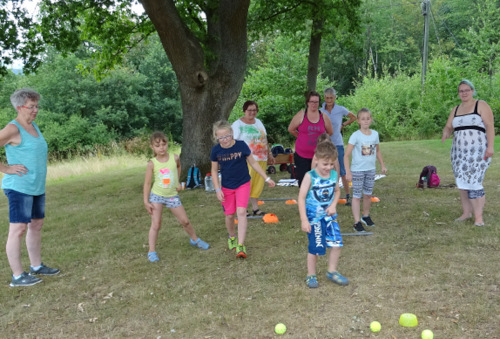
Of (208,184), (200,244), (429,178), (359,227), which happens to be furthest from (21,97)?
(429,178)

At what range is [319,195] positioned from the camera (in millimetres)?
3920

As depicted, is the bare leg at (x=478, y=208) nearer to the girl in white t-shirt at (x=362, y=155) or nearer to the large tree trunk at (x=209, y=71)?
the girl in white t-shirt at (x=362, y=155)

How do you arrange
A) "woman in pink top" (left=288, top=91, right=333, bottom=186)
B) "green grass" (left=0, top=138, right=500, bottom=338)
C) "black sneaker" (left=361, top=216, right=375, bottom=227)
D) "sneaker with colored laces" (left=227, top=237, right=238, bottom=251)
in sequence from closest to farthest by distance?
"green grass" (left=0, top=138, right=500, bottom=338) → "sneaker with colored laces" (left=227, top=237, right=238, bottom=251) → "black sneaker" (left=361, top=216, right=375, bottom=227) → "woman in pink top" (left=288, top=91, right=333, bottom=186)

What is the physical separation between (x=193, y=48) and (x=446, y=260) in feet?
22.9

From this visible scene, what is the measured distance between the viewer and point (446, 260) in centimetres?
451

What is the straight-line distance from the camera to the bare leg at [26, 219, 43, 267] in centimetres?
464

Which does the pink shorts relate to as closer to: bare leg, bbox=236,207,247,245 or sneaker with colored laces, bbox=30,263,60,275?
bare leg, bbox=236,207,247,245

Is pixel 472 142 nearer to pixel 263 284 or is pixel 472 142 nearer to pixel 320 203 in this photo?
pixel 320 203

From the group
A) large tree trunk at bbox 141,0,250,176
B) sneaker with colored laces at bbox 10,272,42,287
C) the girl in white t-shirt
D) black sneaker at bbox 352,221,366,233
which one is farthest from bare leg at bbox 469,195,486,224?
large tree trunk at bbox 141,0,250,176

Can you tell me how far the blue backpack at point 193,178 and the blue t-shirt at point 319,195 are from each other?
6.26m

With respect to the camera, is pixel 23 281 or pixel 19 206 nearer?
pixel 19 206

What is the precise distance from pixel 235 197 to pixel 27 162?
7.74ft

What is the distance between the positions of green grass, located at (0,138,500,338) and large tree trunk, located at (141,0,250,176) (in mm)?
3347

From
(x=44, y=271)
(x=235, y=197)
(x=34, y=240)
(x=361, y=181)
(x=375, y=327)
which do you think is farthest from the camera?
(x=361, y=181)
